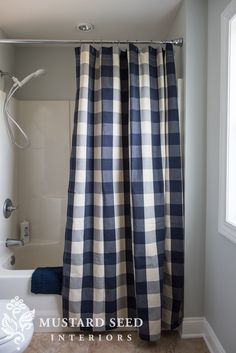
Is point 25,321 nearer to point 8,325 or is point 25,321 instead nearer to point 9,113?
point 8,325

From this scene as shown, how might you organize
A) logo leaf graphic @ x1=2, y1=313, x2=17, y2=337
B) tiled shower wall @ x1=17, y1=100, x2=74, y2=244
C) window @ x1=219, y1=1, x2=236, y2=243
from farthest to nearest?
tiled shower wall @ x1=17, y1=100, x2=74, y2=244, window @ x1=219, y1=1, x2=236, y2=243, logo leaf graphic @ x1=2, y1=313, x2=17, y2=337

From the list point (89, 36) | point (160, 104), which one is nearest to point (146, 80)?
point (160, 104)

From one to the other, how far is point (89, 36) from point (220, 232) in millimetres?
1900

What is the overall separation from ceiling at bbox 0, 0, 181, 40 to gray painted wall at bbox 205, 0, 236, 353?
17.6 inches

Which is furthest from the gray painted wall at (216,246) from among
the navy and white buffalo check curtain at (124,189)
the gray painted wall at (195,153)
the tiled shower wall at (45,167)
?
the tiled shower wall at (45,167)

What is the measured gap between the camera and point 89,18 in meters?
1.94

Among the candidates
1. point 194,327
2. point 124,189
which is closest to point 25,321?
point 124,189

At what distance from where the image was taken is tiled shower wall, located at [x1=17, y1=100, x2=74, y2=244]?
248 cm

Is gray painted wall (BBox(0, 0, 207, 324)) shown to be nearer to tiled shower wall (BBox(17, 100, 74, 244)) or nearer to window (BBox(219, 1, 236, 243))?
window (BBox(219, 1, 236, 243))

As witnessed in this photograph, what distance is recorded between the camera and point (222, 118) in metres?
1.51

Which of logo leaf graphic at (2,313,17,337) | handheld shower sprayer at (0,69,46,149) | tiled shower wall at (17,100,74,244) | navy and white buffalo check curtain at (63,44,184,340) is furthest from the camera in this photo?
tiled shower wall at (17,100,74,244)

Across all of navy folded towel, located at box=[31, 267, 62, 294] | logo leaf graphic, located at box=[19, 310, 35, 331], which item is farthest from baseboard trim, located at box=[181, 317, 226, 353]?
logo leaf graphic, located at box=[19, 310, 35, 331]

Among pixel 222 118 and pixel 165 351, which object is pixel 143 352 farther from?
pixel 222 118

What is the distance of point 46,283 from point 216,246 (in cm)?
116
